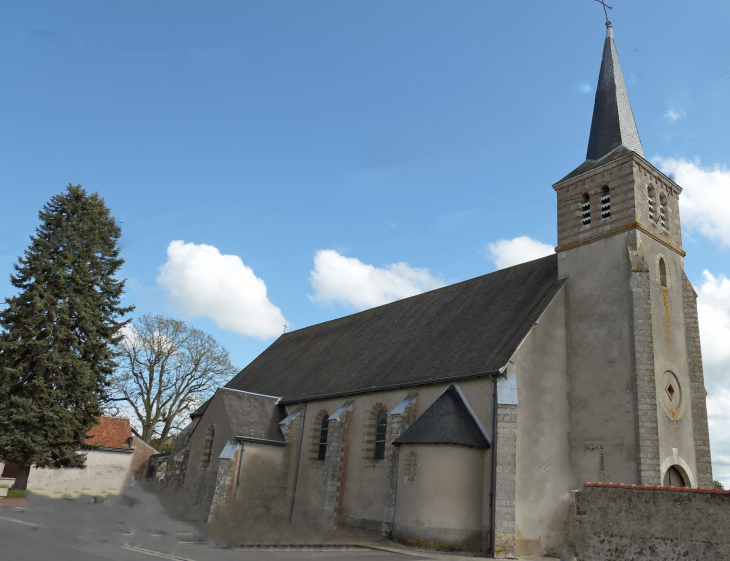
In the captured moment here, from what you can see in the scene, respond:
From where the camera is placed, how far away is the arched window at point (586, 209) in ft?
56.7

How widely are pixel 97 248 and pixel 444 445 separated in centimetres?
1643

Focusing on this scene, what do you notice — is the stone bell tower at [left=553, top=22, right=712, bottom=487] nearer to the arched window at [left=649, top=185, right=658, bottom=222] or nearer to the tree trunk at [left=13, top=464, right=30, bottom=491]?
the arched window at [left=649, top=185, right=658, bottom=222]

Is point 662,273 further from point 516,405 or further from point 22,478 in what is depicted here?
point 22,478

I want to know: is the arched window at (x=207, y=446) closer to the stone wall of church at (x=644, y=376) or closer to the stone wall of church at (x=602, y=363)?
the stone wall of church at (x=602, y=363)

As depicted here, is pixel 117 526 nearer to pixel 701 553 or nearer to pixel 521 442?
pixel 521 442

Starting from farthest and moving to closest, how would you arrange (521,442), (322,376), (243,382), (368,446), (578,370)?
(243,382)
(322,376)
(368,446)
(578,370)
(521,442)

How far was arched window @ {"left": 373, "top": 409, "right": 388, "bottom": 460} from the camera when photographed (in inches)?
696

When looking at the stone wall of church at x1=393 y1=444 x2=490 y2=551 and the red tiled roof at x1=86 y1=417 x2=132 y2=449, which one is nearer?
the stone wall of church at x1=393 y1=444 x2=490 y2=551

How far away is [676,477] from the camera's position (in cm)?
1429

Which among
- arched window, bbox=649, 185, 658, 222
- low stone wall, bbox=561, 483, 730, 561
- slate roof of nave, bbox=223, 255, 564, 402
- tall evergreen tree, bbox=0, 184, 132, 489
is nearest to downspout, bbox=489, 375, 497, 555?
slate roof of nave, bbox=223, 255, 564, 402

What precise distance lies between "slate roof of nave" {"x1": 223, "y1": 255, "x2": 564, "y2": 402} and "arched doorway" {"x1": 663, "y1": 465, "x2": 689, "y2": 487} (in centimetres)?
491

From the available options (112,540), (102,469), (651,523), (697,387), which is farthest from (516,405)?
(102,469)

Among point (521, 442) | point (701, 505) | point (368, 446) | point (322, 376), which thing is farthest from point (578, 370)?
point (322, 376)

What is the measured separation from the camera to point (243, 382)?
28203mm
